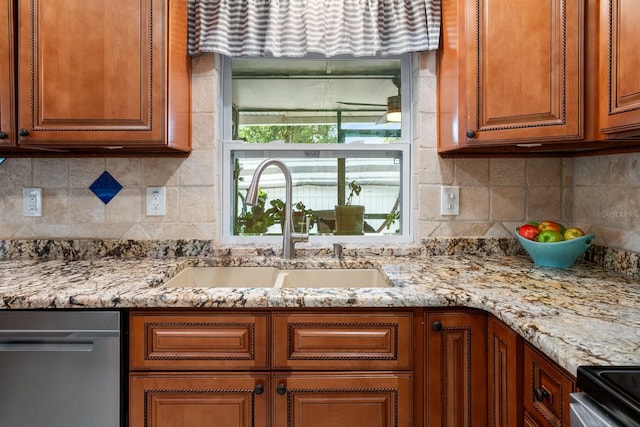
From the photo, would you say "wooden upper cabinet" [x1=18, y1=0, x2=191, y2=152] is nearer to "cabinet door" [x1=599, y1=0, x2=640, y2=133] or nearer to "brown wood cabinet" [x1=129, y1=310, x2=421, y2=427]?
"brown wood cabinet" [x1=129, y1=310, x2=421, y2=427]

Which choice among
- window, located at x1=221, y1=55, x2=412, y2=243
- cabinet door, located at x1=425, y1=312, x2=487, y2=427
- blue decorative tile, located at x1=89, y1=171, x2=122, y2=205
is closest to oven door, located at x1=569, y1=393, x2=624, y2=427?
cabinet door, located at x1=425, y1=312, x2=487, y2=427

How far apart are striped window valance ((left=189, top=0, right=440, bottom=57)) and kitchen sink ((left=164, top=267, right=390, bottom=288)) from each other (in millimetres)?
943

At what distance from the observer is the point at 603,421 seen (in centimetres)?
72

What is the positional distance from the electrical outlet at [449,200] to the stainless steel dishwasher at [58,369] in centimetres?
140

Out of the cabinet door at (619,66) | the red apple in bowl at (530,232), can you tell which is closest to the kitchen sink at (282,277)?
the red apple in bowl at (530,232)

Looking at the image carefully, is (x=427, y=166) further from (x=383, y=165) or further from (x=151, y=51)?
(x=151, y=51)

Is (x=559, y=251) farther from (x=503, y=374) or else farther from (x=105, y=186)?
(x=105, y=186)

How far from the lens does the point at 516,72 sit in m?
1.55

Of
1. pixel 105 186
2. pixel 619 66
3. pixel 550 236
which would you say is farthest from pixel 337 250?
pixel 619 66

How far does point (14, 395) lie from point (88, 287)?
0.36 metres

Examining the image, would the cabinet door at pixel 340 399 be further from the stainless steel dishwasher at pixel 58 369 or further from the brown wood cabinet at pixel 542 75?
the brown wood cabinet at pixel 542 75

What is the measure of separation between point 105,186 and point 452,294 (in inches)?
61.5

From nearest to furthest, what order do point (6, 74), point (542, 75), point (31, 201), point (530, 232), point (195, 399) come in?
point (195, 399) → point (542, 75) → point (6, 74) → point (530, 232) → point (31, 201)

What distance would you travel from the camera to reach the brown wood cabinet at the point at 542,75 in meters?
1.30
